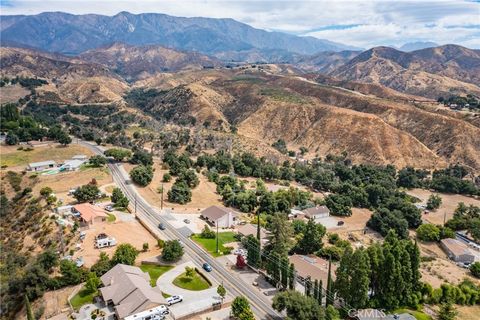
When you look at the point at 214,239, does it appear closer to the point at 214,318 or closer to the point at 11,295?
the point at 214,318

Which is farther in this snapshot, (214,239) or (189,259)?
(214,239)

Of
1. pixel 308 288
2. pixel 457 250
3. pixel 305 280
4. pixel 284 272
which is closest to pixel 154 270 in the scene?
pixel 284 272

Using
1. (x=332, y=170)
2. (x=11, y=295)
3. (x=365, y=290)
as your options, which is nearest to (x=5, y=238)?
(x=11, y=295)

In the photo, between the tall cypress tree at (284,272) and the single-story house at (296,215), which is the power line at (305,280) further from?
the single-story house at (296,215)

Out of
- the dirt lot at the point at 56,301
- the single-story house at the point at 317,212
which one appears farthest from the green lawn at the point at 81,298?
the single-story house at the point at 317,212

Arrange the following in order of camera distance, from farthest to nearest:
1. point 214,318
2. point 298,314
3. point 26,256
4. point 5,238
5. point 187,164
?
1. point 187,164
2. point 5,238
3. point 26,256
4. point 214,318
5. point 298,314

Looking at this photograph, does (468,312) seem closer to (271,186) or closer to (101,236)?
(101,236)

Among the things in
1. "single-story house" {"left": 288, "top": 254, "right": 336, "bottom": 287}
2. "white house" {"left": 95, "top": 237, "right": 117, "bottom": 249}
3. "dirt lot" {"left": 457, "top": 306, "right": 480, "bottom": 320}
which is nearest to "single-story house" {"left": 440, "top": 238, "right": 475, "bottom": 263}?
"dirt lot" {"left": 457, "top": 306, "right": 480, "bottom": 320}
